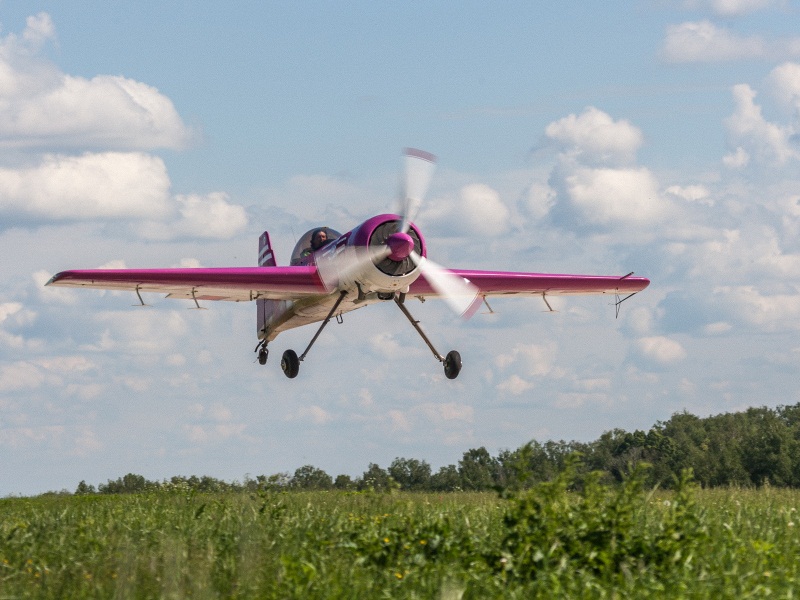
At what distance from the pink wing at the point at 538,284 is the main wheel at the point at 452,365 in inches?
78.3

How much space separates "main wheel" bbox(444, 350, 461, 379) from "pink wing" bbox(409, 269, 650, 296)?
78.3 inches

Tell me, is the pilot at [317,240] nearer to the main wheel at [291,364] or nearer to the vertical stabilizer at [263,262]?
the main wheel at [291,364]

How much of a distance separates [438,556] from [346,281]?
14.2m

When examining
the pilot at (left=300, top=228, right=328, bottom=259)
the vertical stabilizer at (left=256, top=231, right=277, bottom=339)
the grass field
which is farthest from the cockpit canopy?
the grass field

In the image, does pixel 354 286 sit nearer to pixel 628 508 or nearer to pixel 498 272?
pixel 498 272

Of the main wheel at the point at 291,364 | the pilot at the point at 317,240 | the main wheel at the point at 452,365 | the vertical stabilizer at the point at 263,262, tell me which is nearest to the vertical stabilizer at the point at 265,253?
the vertical stabilizer at the point at 263,262

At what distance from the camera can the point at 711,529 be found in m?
8.44

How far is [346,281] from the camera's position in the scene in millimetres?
21766

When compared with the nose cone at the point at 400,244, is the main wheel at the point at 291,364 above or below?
below

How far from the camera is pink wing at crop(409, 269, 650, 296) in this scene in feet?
82.7

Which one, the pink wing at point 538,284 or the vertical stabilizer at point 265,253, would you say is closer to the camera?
the pink wing at point 538,284

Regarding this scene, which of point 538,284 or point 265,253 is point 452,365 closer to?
point 538,284

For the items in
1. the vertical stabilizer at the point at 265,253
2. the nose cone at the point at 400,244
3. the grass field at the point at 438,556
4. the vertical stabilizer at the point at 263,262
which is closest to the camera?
the grass field at the point at 438,556

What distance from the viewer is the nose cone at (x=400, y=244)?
20.1 metres
